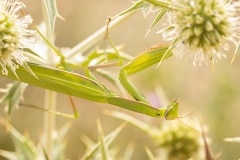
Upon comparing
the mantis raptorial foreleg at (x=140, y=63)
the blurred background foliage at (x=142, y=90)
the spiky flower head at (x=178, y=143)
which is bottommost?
the blurred background foliage at (x=142, y=90)

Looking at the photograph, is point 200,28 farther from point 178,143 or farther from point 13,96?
point 178,143

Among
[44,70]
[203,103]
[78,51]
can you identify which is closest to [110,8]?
[203,103]

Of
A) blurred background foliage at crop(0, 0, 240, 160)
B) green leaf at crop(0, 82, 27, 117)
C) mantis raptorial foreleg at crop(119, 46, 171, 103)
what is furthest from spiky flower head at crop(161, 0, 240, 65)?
blurred background foliage at crop(0, 0, 240, 160)

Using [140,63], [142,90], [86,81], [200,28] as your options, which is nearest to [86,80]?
[86,81]

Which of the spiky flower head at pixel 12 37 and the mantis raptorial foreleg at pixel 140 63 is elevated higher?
the spiky flower head at pixel 12 37

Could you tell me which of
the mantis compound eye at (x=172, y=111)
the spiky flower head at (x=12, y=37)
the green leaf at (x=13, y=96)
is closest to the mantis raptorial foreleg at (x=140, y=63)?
the mantis compound eye at (x=172, y=111)

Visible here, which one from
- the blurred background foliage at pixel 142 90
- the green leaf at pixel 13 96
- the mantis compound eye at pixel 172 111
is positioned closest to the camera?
the mantis compound eye at pixel 172 111

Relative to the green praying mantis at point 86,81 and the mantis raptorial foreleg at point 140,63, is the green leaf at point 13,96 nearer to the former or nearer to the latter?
the green praying mantis at point 86,81
